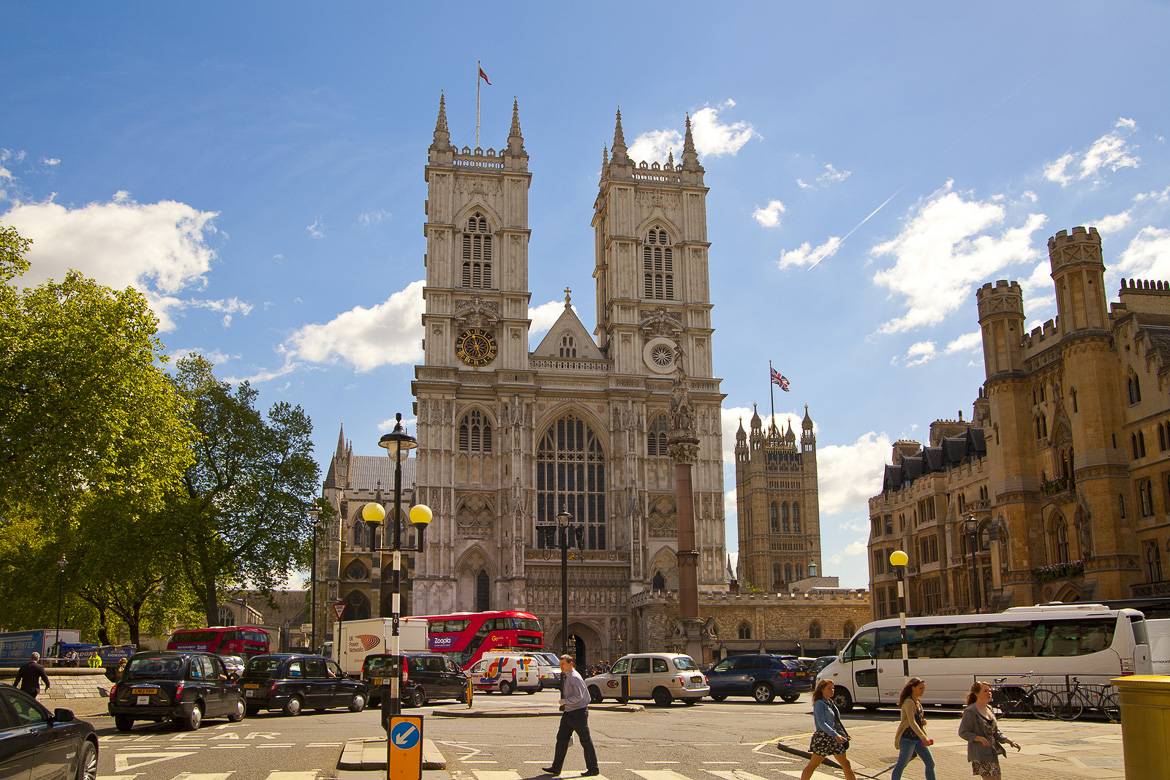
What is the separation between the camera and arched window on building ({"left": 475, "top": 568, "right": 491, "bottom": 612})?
63.7 meters

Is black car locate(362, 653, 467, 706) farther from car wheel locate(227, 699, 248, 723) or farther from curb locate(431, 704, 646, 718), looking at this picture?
car wheel locate(227, 699, 248, 723)

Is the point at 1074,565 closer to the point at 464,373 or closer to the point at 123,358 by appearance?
the point at 123,358

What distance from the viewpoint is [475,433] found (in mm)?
65812

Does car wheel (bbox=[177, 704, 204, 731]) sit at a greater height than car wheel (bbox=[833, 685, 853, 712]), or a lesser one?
greater

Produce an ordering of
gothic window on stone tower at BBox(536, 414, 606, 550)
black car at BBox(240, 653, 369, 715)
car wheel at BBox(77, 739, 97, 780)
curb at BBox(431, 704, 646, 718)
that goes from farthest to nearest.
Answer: gothic window on stone tower at BBox(536, 414, 606, 550) < black car at BBox(240, 653, 369, 715) < curb at BBox(431, 704, 646, 718) < car wheel at BBox(77, 739, 97, 780)

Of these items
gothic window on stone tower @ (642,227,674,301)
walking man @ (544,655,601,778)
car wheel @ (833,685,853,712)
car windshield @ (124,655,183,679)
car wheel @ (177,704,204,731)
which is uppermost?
gothic window on stone tower @ (642,227,674,301)

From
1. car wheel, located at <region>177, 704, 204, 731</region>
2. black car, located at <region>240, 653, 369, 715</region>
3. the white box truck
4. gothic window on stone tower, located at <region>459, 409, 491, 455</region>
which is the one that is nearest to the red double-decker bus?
the white box truck

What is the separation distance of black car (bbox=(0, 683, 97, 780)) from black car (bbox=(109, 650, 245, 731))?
28.0 ft

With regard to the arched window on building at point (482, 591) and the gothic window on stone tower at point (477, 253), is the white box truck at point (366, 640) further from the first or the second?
the gothic window on stone tower at point (477, 253)

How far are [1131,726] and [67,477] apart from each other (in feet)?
93.2

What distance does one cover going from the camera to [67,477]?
29.5 meters

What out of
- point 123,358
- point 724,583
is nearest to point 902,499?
point 724,583

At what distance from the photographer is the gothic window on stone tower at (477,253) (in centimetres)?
6881

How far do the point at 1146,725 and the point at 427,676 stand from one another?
24.0m
